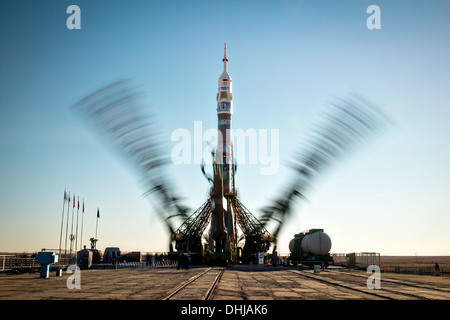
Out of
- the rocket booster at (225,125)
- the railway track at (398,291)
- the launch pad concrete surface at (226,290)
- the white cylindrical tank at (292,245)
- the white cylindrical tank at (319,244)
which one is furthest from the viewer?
the rocket booster at (225,125)

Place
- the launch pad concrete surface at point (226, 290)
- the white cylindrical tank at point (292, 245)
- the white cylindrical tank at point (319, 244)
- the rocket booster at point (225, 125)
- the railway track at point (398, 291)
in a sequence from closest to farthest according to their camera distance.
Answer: the launch pad concrete surface at point (226, 290) → the railway track at point (398, 291) → the white cylindrical tank at point (319, 244) → the white cylindrical tank at point (292, 245) → the rocket booster at point (225, 125)

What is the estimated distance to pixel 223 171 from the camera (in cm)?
7250

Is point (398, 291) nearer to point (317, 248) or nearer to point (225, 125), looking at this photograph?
point (317, 248)

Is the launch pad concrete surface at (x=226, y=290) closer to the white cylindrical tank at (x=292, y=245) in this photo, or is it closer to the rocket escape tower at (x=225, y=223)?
the rocket escape tower at (x=225, y=223)

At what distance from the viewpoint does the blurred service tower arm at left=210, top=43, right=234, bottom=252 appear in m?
58.9

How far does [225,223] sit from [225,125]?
2127cm

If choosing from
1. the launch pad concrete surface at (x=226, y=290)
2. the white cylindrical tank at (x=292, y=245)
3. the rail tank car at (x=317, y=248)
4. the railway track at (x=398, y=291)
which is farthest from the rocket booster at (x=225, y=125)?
the railway track at (x=398, y=291)

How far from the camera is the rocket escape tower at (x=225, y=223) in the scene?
198 feet

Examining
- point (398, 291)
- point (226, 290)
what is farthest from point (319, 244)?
point (226, 290)

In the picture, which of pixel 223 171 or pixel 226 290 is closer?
pixel 226 290

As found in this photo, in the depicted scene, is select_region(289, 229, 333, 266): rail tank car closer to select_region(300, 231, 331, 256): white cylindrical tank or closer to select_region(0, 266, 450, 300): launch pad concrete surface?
select_region(300, 231, 331, 256): white cylindrical tank
